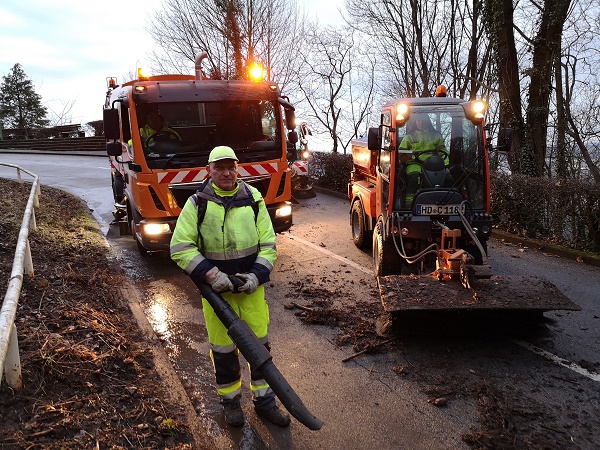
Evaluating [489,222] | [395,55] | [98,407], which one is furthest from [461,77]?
[98,407]

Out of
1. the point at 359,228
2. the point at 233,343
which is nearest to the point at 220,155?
the point at 233,343

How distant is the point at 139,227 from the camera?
22.3ft

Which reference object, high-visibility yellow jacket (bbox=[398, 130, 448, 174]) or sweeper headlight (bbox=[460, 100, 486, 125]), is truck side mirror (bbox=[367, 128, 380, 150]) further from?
sweeper headlight (bbox=[460, 100, 486, 125])

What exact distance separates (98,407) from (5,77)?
46.6 meters

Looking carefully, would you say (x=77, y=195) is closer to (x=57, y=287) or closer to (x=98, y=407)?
(x=57, y=287)

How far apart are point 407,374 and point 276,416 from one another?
128 centimetres

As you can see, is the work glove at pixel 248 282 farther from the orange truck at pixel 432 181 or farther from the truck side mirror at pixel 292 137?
the truck side mirror at pixel 292 137

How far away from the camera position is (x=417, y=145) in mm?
5887

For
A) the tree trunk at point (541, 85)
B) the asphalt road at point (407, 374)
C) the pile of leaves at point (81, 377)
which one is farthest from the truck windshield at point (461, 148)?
the tree trunk at point (541, 85)

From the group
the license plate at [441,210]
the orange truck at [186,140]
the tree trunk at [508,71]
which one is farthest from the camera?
the tree trunk at [508,71]

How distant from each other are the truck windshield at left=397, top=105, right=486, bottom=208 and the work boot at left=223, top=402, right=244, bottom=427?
3.70 m

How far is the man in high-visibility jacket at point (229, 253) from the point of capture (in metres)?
3.23

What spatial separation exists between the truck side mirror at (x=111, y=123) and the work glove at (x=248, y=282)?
15.4 ft

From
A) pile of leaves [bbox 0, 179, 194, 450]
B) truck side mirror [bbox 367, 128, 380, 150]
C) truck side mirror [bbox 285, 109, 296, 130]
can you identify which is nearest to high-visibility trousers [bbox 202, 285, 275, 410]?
pile of leaves [bbox 0, 179, 194, 450]
